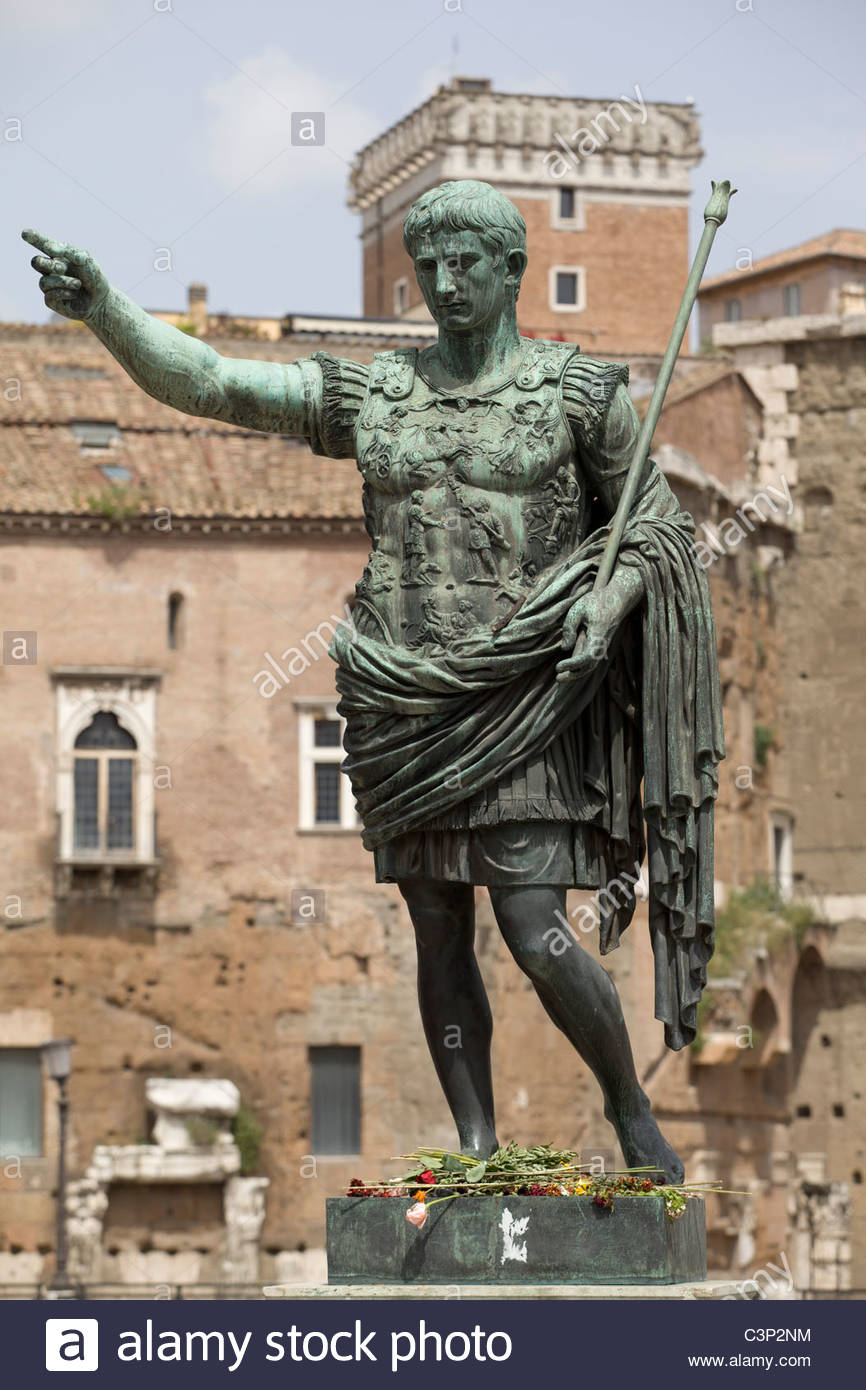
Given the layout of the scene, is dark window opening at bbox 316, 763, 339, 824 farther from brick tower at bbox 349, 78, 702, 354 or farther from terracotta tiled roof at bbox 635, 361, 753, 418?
brick tower at bbox 349, 78, 702, 354

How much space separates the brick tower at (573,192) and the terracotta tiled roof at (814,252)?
177 inches

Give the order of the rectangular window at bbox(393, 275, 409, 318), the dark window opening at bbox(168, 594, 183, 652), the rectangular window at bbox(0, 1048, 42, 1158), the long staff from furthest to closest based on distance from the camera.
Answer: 1. the rectangular window at bbox(393, 275, 409, 318)
2. the dark window opening at bbox(168, 594, 183, 652)
3. the rectangular window at bbox(0, 1048, 42, 1158)
4. the long staff

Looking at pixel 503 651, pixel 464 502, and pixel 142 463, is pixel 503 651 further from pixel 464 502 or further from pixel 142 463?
pixel 142 463

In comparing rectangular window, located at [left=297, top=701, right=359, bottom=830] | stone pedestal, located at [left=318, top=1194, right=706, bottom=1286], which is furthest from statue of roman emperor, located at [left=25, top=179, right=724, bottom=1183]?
rectangular window, located at [left=297, top=701, right=359, bottom=830]

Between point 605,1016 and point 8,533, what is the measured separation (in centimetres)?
2759

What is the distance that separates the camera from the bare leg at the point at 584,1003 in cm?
671

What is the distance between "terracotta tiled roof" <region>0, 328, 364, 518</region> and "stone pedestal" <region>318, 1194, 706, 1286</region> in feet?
88.7

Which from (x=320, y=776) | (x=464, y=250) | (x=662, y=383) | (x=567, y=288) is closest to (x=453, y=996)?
(x=662, y=383)

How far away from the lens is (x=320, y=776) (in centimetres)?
3412

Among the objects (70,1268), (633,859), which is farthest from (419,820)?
(70,1268)

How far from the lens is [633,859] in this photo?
6949 mm

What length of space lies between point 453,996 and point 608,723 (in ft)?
2.59

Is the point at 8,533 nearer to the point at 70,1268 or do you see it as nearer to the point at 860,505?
the point at 70,1268

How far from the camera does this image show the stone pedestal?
632 centimetres
